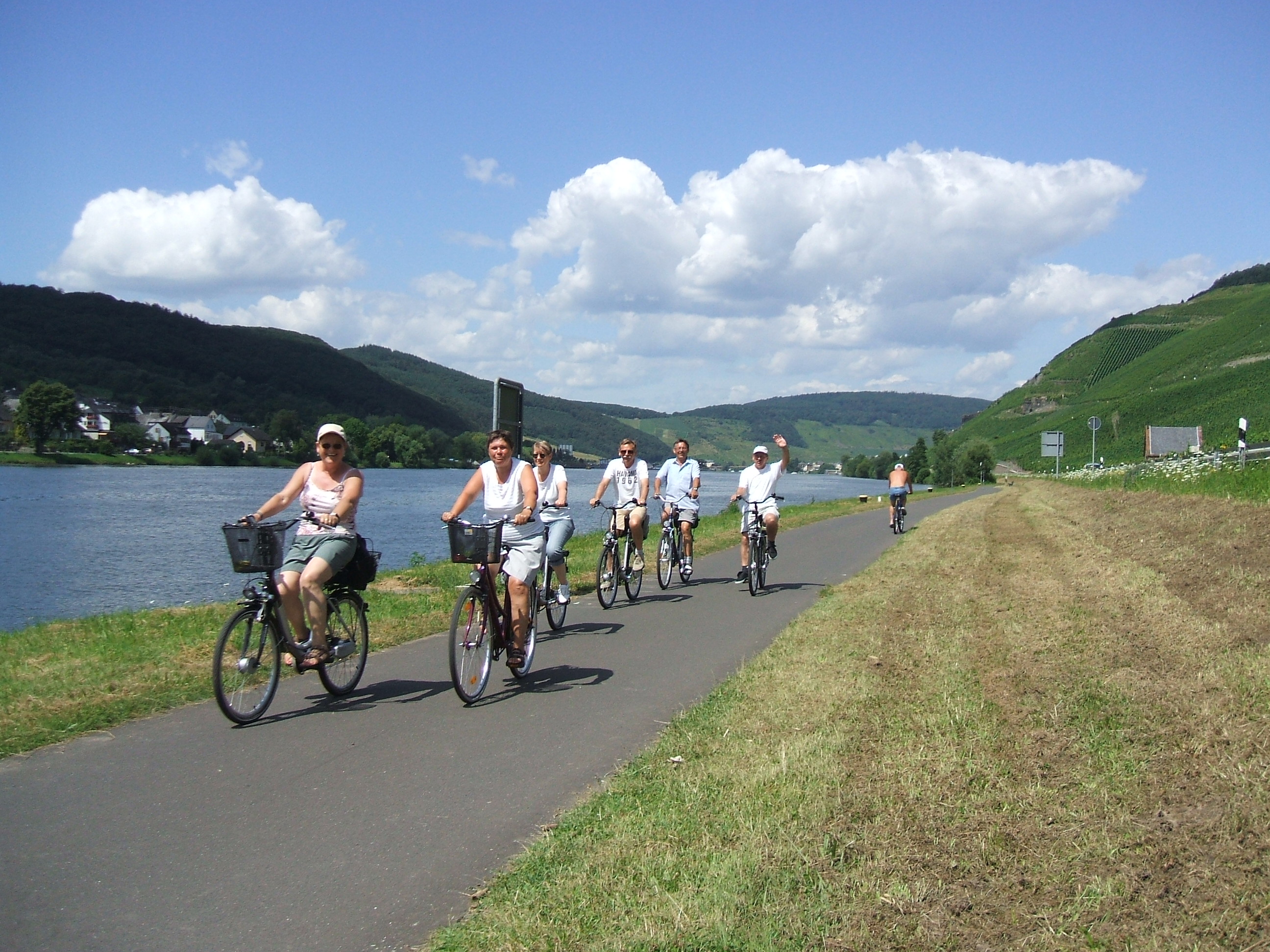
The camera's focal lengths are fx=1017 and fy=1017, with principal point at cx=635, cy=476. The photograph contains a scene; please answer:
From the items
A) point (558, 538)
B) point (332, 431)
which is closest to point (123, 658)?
point (332, 431)

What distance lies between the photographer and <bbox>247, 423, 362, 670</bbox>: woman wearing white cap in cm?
677

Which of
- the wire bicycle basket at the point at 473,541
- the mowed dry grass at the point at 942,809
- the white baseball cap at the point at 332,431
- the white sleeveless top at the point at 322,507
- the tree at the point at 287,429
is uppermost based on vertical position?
the tree at the point at 287,429

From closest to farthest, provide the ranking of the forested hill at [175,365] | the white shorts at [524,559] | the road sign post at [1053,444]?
1. the white shorts at [524,559]
2. the road sign post at [1053,444]
3. the forested hill at [175,365]

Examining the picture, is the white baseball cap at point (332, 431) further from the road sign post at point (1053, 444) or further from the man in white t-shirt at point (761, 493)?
the road sign post at point (1053, 444)

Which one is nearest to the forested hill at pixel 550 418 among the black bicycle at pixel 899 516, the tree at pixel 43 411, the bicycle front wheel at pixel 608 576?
the tree at pixel 43 411

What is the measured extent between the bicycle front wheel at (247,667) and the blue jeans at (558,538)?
4261 millimetres

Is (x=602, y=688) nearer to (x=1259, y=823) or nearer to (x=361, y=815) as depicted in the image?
(x=361, y=815)

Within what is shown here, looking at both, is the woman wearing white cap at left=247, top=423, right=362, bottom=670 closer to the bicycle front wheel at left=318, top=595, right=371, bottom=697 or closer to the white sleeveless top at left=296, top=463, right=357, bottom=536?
the white sleeveless top at left=296, top=463, right=357, bottom=536

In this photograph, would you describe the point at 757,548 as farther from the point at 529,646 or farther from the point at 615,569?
the point at 529,646

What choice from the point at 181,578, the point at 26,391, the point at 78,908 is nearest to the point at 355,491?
the point at 78,908

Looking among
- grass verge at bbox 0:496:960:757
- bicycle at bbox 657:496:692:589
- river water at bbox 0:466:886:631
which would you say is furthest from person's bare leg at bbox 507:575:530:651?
river water at bbox 0:466:886:631

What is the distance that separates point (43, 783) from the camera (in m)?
5.21

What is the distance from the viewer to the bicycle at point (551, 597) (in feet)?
34.2

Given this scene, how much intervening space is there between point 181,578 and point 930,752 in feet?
62.2
